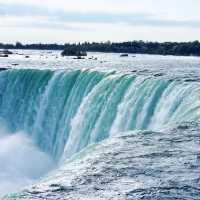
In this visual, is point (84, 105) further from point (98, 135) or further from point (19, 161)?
point (19, 161)

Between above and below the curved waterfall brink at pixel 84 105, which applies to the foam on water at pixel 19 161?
below

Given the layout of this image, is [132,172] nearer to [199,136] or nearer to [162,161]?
[162,161]

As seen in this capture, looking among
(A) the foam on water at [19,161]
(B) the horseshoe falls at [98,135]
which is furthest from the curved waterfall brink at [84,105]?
(A) the foam on water at [19,161]

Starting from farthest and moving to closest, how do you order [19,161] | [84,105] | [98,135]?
[19,161] → [84,105] → [98,135]

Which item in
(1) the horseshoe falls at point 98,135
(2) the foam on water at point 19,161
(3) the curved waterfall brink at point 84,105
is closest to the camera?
(1) the horseshoe falls at point 98,135

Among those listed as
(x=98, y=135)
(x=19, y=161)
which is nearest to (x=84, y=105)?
(x=98, y=135)

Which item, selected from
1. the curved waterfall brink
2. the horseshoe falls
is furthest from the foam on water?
the curved waterfall brink

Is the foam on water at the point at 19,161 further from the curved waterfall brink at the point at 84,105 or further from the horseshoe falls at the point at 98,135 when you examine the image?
the curved waterfall brink at the point at 84,105
